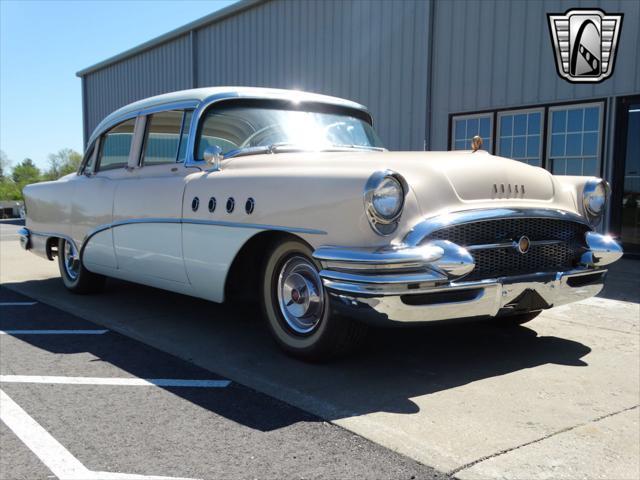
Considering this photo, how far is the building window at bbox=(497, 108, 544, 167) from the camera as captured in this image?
31.8ft

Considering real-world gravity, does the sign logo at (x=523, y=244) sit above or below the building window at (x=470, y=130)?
below

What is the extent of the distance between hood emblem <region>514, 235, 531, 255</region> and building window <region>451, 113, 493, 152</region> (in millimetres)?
7178

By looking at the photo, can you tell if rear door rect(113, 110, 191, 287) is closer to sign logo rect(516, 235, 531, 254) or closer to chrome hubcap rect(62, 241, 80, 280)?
chrome hubcap rect(62, 241, 80, 280)

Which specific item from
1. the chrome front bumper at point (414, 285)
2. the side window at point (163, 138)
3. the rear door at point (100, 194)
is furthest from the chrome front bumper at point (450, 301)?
the rear door at point (100, 194)

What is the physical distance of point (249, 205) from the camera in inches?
149

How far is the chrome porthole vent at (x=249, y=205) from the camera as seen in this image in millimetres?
3754

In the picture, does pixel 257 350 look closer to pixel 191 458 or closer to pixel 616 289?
pixel 191 458

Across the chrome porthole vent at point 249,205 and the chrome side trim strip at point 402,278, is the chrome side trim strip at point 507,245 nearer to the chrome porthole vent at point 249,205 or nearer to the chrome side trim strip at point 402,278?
the chrome side trim strip at point 402,278

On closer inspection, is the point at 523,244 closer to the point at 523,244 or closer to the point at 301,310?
the point at 523,244

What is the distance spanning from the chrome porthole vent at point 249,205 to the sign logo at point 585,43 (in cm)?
702

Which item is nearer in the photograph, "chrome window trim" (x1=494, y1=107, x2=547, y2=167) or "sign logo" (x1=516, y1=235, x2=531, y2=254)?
"sign logo" (x1=516, y1=235, x2=531, y2=254)

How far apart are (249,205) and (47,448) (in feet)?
5.79

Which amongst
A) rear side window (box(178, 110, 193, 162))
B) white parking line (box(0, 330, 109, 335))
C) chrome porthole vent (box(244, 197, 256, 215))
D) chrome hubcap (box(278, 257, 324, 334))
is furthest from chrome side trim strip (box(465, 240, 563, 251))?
white parking line (box(0, 330, 109, 335))

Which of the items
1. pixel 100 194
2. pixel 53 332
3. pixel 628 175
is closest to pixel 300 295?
pixel 53 332
